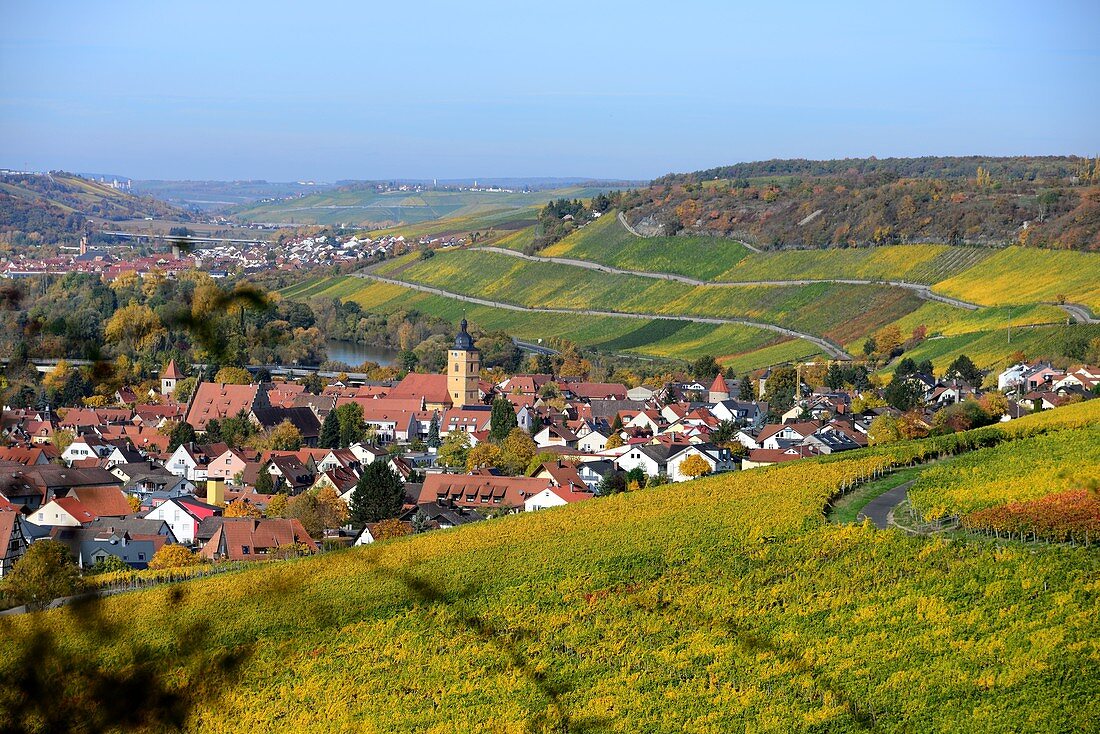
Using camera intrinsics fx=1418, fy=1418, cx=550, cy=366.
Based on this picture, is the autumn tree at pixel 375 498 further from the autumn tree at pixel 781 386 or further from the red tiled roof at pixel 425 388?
the red tiled roof at pixel 425 388

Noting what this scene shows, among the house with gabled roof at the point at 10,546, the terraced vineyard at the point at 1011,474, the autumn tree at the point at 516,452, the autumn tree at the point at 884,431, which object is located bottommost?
the autumn tree at the point at 516,452

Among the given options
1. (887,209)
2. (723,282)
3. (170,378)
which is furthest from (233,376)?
(887,209)

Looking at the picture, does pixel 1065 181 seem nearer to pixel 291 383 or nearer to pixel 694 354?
pixel 694 354

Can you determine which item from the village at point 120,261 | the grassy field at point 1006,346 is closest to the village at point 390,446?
the grassy field at point 1006,346

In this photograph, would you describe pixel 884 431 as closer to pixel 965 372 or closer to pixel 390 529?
pixel 390 529

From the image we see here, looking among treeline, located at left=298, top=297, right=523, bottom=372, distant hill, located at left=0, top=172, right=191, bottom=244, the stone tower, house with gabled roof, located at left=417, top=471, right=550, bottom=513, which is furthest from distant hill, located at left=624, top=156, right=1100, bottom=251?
distant hill, located at left=0, top=172, right=191, bottom=244

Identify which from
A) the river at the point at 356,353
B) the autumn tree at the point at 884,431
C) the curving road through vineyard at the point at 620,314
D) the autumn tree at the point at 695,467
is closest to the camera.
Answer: the autumn tree at the point at 884,431
